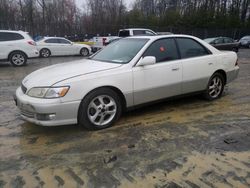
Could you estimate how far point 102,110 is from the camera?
167 inches

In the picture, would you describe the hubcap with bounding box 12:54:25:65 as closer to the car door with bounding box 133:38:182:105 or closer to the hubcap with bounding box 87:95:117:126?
the car door with bounding box 133:38:182:105

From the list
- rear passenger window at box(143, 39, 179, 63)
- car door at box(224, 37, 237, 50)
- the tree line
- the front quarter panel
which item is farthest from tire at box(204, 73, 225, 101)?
the tree line

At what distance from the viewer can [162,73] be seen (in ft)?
15.6

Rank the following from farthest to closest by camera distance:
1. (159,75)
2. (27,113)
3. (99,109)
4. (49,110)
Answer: (159,75) < (99,109) < (27,113) < (49,110)

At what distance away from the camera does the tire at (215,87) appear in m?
5.70

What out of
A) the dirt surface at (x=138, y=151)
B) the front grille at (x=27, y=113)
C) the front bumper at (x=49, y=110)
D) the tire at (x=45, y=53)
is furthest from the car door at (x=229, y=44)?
the front grille at (x=27, y=113)

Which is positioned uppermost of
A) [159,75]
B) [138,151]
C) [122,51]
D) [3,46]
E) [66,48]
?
[3,46]

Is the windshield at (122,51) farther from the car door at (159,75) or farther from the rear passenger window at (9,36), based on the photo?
the rear passenger window at (9,36)

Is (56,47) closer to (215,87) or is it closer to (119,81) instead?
(215,87)

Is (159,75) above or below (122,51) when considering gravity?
below

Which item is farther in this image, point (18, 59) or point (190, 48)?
point (18, 59)

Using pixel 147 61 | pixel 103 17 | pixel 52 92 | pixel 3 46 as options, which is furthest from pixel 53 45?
pixel 103 17

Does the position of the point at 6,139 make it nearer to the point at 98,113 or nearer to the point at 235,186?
the point at 98,113

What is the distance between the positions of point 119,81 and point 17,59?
9.54m
